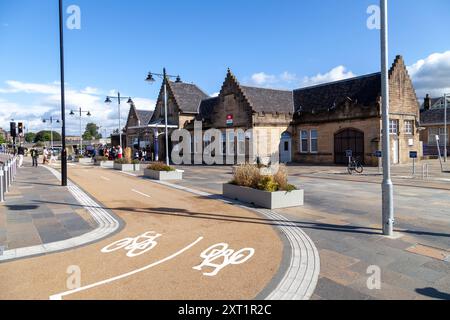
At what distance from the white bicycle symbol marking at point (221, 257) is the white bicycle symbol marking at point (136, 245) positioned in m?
1.23

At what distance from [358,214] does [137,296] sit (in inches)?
282

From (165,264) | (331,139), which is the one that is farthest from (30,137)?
(165,264)

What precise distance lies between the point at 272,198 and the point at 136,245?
5.01m

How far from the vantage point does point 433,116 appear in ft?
164

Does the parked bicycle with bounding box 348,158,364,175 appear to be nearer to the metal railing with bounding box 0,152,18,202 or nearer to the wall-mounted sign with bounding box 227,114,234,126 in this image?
the wall-mounted sign with bounding box 227,114,234,126

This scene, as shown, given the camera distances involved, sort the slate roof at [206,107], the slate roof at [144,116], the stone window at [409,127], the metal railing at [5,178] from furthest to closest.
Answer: the slate roof at [144,116] → the slate roof at [206,107] → the stone window at [409,127] → the metal railing at [5,178]

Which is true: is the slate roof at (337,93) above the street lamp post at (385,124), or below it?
above

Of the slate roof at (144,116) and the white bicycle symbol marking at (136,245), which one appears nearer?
the white bicycle symbol marking at (136,245)

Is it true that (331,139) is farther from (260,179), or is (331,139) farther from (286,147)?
(260,179)

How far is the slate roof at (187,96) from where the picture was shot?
42125mm

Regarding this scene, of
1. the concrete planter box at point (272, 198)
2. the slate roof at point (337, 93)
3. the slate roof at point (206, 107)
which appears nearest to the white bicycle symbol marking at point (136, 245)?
the concrete planter box at point (272, 198)

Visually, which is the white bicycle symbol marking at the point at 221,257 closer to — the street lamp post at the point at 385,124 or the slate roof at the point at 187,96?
the street lamp post at the point at 385,124
